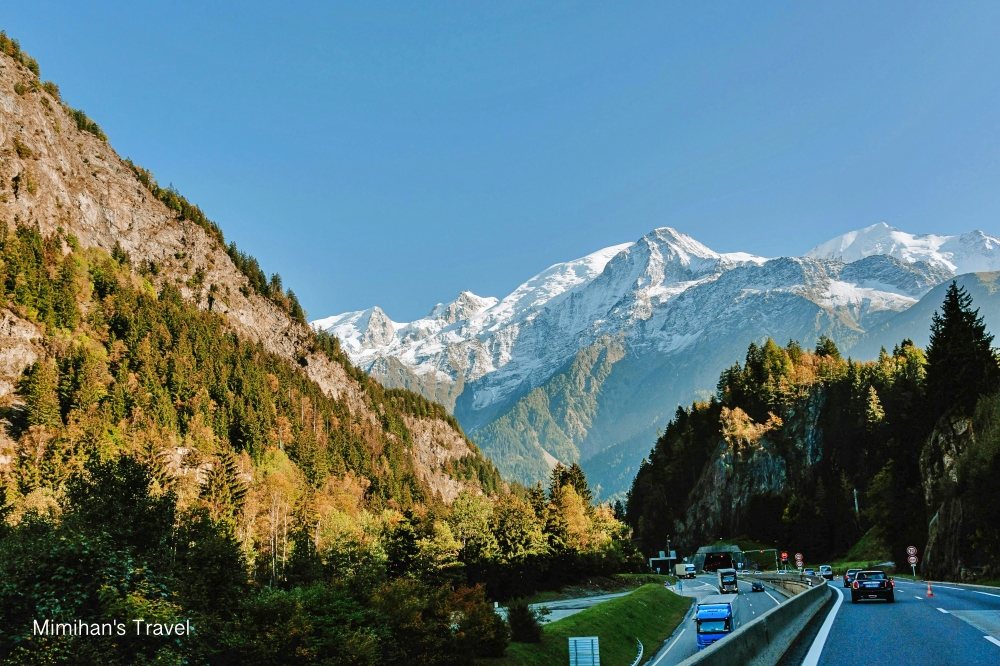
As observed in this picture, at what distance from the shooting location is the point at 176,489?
98.8 m

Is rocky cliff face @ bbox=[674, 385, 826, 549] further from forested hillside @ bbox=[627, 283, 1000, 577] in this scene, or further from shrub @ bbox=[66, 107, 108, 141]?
shrub @ bbox=[66, 107, 108, 141]

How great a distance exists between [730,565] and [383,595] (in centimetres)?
7793

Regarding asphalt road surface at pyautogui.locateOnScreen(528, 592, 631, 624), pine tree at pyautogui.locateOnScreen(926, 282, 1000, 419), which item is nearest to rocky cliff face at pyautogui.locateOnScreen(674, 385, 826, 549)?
asphalt road surface at pyautogui.locateOnScreen(528, 592, 631, 624)

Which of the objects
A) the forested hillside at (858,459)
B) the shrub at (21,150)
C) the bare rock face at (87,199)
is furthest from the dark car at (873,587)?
the shrub at (21,150)

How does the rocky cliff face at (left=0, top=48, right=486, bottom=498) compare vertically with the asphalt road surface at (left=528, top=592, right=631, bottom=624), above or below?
above

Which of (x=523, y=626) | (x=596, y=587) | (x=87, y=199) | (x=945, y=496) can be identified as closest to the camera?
(x=523, y=626)

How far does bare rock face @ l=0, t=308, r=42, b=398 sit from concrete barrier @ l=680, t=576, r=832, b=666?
12359 cm

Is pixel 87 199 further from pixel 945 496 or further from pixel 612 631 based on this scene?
pixel 945 496

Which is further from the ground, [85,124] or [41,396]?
[85,124]

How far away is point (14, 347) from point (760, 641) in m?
132

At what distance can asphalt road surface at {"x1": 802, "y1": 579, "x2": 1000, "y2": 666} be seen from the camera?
12.8 meters

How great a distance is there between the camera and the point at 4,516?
227 ft

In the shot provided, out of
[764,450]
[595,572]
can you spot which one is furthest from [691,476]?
[595,572]

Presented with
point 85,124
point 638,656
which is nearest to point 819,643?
point 638,656
